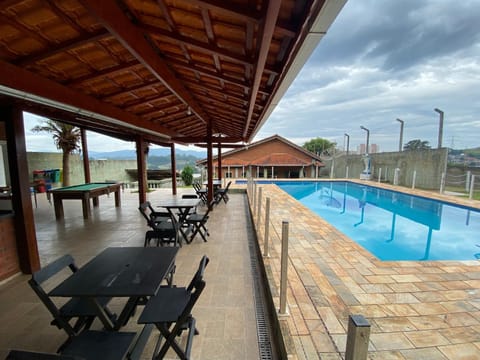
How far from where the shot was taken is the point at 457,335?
1854 millimetres

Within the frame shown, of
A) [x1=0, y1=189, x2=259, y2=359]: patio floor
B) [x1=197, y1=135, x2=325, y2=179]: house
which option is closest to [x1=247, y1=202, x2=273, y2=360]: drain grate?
[x1=0, y1=189, x2=259, y2=359]: patio floor

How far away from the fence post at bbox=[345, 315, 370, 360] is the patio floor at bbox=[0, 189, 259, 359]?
1.35 meters

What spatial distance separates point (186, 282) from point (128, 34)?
9.50ft

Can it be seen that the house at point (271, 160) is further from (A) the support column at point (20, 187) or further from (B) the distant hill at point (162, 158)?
(A) the support column at point (20, 187)

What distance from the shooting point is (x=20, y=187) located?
9.59 feet

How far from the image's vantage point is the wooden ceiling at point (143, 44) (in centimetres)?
140

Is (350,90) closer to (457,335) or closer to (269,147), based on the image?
(269,147)

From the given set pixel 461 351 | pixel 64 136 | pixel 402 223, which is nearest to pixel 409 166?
pixel 402 223

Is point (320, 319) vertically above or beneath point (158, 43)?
beneath

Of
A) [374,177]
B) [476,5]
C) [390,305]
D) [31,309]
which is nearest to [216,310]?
[390,305]

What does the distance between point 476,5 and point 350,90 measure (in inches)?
442

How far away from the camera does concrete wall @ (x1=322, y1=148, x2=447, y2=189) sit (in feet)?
33.9

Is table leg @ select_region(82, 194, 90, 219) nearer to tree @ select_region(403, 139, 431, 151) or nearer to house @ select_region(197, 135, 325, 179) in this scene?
house @ select_region(197, 135, 325, 179)

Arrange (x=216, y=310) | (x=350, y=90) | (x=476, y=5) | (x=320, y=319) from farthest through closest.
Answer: (x=350, y=90), (x=476, y=5), (x=216, y=310), (x=320, y=319)
